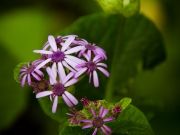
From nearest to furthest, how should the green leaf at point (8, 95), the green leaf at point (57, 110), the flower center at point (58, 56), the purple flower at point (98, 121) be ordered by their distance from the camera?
the purple flower at point (98, 121) → the flower center at point (58, 56) → the green leaf at point (57, 110) → the green leaf at point (8, 95)

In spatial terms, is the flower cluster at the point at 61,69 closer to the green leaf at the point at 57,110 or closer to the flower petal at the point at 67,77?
the flower petal at the point at 67,77

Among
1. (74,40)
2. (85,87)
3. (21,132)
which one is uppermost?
(74,40)

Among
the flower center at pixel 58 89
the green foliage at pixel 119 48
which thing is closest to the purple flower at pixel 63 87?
the flower center at pixel 58 89

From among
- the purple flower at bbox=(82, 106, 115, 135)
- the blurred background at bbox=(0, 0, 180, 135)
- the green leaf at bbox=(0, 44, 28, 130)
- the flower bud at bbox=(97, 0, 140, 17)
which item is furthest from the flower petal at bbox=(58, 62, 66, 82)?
the green leaf at bbox=(0, 44, 28, 130)

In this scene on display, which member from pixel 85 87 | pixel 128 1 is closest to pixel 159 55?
pixel 85 87

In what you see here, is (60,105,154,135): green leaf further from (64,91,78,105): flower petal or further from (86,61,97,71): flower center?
(86,61,97,71): flower center

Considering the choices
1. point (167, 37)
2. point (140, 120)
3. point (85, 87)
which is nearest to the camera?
point (140, 120)

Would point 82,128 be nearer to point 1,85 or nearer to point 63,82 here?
point 63,82

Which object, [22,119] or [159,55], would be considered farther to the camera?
[22,119]
